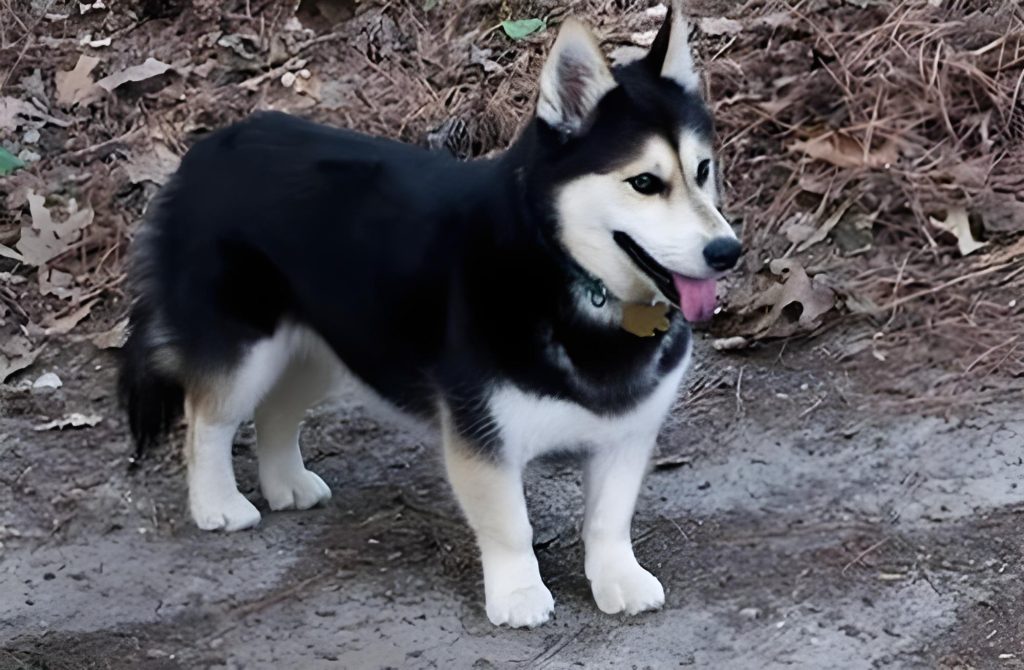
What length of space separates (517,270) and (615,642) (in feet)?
3.05

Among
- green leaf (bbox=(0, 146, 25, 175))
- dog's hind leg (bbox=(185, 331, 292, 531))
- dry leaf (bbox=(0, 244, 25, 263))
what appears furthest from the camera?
green leaf (bbox=(0, 146, 25, 175))

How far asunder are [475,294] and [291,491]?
3.78ft

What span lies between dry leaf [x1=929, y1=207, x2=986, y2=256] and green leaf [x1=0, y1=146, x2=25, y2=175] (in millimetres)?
3683

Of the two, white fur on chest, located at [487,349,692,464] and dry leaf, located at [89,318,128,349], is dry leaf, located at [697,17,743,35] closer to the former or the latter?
dry leaf, located at [89,318,128,349]

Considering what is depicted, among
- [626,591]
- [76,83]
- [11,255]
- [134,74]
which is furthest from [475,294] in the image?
[76,83]

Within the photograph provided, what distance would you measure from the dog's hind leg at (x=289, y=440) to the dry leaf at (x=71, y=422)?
0.82 meters

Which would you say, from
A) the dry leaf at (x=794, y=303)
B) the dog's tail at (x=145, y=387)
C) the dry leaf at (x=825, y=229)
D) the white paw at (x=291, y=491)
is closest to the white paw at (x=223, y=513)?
the white paw at (x=291, y=491)

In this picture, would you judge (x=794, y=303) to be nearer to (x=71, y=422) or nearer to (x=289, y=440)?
(x=289, y=440)

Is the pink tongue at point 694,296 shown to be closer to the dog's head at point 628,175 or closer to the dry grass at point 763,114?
the dog's head at point 628,175

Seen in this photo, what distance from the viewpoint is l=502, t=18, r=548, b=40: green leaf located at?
621cm

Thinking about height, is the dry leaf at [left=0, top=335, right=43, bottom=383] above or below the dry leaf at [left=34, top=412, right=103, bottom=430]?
below

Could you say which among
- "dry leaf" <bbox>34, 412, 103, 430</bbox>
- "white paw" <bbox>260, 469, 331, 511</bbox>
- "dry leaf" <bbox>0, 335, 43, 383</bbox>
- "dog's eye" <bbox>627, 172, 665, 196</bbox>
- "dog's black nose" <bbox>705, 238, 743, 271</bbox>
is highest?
"dog's eye" <bbox>627, 172, 665, 196</bbox>

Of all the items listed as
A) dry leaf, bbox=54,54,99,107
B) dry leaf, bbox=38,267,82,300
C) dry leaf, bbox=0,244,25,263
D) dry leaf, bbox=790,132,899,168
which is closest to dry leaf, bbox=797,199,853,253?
dry leaf, bbox=790,132,899,168

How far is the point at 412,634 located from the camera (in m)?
3.42
